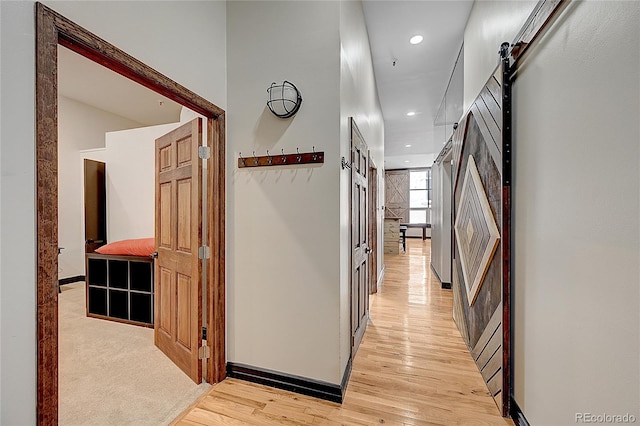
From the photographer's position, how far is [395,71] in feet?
14.4

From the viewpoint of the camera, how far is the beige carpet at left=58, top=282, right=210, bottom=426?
1.87m

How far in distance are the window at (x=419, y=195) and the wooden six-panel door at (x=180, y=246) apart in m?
11.5

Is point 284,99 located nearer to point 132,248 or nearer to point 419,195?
point 132,248

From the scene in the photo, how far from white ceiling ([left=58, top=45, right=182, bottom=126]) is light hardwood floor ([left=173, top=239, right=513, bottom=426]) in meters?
4.30

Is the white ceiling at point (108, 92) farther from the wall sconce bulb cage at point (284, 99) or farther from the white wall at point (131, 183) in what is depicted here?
the wall sconce bulb cage at point (284, 99)

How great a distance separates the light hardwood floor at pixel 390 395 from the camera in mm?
1821

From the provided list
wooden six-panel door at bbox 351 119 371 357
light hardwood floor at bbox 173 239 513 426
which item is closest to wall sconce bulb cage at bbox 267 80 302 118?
wooden six-panel door at bbox 351 119 371 357

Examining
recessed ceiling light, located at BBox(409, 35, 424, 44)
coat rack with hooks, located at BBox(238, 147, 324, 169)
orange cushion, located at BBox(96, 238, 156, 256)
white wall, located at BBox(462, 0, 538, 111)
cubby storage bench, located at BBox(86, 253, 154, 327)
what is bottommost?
cubby storage bench, located at BBox(86, 253, 154, 327)

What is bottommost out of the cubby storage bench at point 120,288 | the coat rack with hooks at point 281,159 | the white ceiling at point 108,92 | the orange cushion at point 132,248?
the cubby storage bench at point 120,288

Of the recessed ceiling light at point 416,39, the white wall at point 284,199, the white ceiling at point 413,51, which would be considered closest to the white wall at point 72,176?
the white wall at point 284,199

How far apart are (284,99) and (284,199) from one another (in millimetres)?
733

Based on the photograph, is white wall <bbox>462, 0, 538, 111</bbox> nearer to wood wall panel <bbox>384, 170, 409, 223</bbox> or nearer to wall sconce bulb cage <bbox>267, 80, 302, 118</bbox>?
wall sconce bulb cage <bbox>267, 80, 302, 118</bbox>

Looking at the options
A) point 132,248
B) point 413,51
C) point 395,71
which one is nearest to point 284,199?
point 132,248

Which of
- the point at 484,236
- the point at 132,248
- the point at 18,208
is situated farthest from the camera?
the point at 132,248
